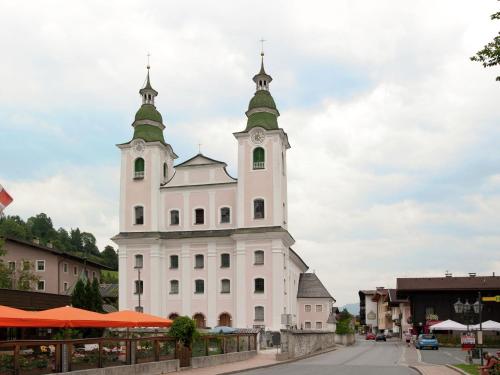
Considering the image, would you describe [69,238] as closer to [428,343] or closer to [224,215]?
[224,215]

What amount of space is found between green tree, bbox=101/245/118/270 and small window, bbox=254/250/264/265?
94054mm

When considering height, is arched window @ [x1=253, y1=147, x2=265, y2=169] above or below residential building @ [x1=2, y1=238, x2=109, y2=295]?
above

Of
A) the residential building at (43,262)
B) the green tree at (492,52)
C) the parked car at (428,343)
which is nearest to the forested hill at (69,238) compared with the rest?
the residential building at (43,262)

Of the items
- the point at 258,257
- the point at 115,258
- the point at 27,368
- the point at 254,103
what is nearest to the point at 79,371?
the point at 27,368

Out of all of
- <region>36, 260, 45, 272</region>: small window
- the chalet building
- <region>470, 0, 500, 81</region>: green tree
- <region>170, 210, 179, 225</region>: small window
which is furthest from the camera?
<region>36, 260, 45, 272</region>: small window

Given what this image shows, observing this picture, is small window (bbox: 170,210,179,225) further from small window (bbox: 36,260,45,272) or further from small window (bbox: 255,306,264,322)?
small window (bbox: 36,260,45,272)

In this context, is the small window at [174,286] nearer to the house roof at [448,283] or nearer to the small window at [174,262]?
the small window at [174,262]

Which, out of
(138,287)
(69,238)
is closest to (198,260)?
(138,287)

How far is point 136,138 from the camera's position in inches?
2618

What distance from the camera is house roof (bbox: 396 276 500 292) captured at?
7012cm

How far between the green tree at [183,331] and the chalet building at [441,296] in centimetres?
4532

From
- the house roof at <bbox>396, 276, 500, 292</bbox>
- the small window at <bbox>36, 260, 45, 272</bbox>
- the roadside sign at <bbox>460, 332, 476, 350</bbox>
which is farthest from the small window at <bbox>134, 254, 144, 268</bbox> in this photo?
the roadside sign at <bbox>460, 332, 476, 350</bbox>

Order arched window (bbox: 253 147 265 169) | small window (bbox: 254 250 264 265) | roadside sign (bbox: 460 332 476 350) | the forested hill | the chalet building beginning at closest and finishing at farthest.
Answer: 1. roadside sign (bbox: 460 332 476 350)
2. small window (bbox: 254 250 264 265)
3. arched window (bbox: 253 147 265 169)
4. the chalet building
5. the forested hill

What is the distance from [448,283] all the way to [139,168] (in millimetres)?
34955
